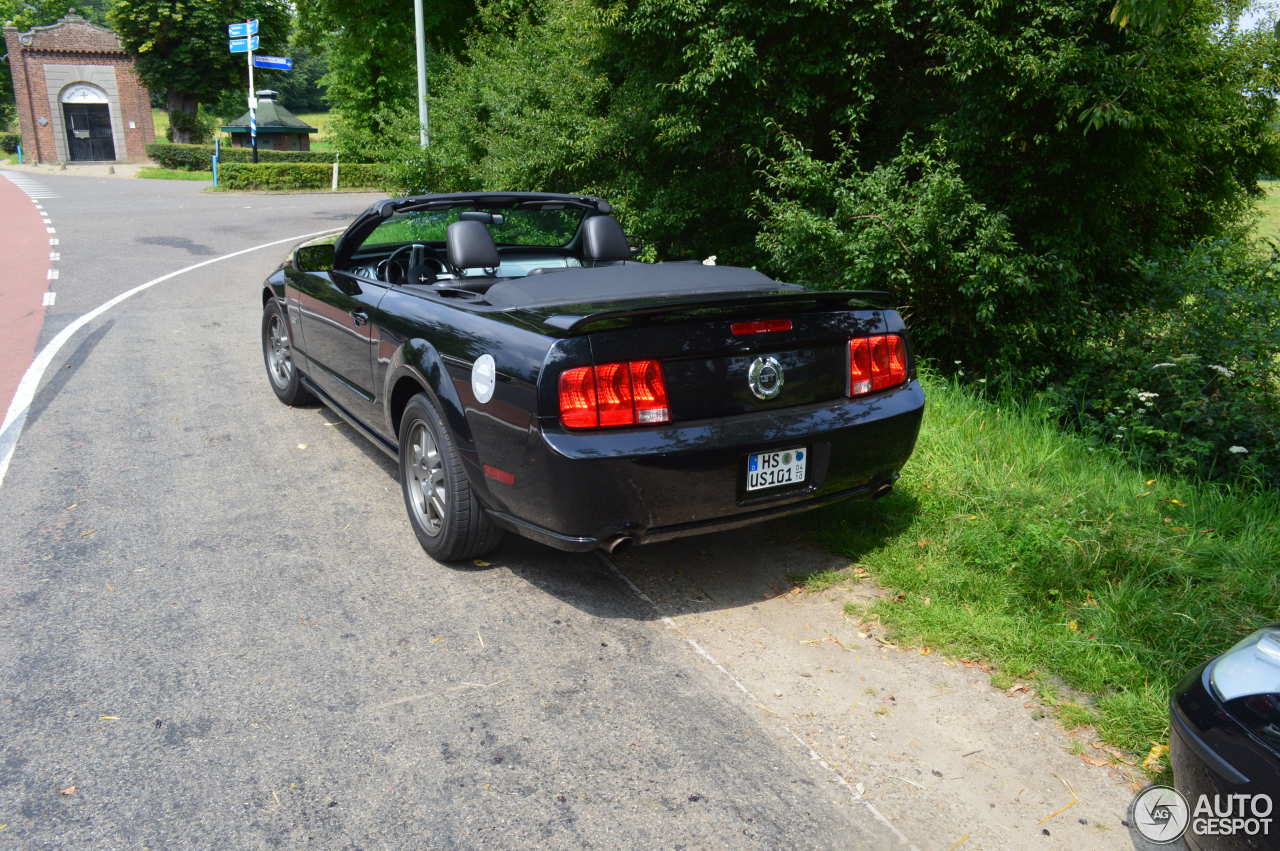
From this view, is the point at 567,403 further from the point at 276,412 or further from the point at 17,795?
the point at 276,412

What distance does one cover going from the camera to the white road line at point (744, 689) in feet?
8.93

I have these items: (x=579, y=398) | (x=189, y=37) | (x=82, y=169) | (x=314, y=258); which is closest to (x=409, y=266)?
(x=314, y=258)

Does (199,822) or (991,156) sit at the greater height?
(991,156)

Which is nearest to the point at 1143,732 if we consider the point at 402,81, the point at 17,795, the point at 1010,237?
the point at 17,795

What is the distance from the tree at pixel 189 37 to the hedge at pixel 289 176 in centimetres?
1535

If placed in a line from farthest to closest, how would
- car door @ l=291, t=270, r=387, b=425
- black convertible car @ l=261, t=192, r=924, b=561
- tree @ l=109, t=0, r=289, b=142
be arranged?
tree @ l=109, t=0, r=289, b=142
car door @ l=291, t=270, r=387, b=425
black convertible car @ l=261, t=192, r=924, b=561

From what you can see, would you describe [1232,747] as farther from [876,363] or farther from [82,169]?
[82,169]

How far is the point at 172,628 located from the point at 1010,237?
21.2ft

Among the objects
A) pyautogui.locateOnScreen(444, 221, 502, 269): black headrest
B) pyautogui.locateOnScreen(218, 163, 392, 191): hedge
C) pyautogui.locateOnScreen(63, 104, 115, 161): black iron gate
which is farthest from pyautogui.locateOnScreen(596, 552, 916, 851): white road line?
pyautogui.locateOnScreen(63, 104, 115, 161): black iron gate

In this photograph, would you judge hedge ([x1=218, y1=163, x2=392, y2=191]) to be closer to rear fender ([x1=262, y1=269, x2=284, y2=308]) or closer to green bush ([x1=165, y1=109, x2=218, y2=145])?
green bush ([x1=165, y1=109, x2=218, y2=145])

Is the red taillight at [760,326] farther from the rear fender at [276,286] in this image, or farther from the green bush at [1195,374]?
the rear fender at [276,286]

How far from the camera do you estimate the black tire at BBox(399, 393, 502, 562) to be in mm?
4152

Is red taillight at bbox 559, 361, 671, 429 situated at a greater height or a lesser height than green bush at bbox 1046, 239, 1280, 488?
greater

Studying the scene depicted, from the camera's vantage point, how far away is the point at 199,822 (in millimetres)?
2650
